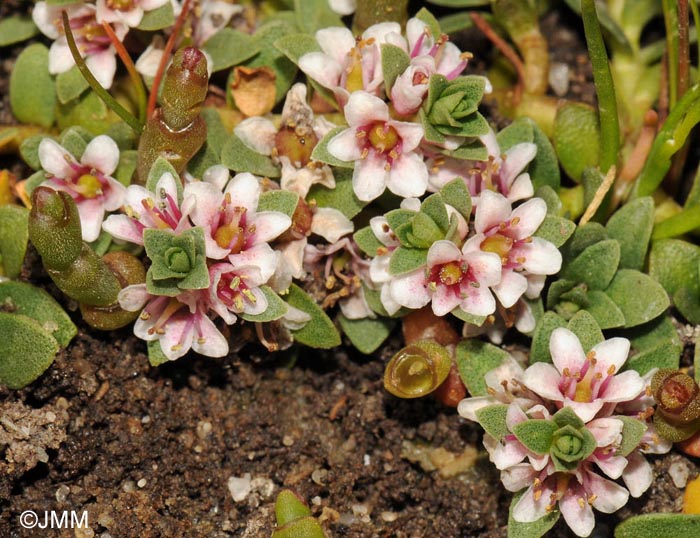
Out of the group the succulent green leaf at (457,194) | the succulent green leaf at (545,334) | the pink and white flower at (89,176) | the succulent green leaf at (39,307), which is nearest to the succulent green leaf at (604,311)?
the succulent green leaf at (545,334)

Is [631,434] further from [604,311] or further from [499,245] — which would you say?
[499,245]

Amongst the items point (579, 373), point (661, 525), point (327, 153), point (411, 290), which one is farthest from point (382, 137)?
point (661, 525)

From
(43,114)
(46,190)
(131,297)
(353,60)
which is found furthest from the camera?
(43,114)

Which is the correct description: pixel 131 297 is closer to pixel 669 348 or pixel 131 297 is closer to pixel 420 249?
pixel 420 249

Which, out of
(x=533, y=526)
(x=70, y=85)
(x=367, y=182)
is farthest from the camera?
(x=70, y=85)

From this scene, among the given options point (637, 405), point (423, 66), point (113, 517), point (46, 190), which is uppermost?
point (423, 66)

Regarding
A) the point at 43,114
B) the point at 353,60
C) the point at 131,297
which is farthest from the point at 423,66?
the point at 43,114

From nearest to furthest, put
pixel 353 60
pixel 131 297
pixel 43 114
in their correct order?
pixel 131 297
pixel 353 60
pixel 43 114
